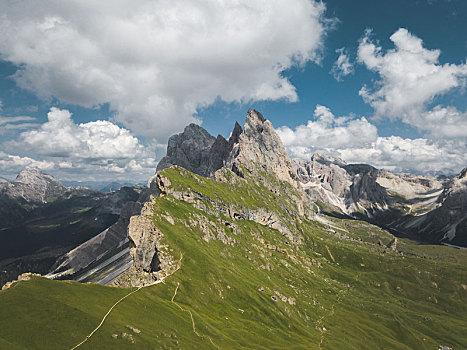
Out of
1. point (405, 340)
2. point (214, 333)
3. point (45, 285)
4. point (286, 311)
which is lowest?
point (405, 340)

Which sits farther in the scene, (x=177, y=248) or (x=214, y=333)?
(x=177, y=248)

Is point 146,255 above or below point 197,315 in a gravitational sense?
above

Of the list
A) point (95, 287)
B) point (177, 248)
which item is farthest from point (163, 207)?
point (95, 287)

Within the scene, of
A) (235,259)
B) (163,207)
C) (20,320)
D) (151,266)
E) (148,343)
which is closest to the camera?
(20,320)

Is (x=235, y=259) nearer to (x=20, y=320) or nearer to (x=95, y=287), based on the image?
(x=95, y=287)

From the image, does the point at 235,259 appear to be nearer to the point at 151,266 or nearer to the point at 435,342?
the point at 151,266

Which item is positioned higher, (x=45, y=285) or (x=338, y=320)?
(x=45, y=285)

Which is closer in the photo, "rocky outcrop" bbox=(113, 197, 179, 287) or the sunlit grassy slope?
the sunlit grassy slope

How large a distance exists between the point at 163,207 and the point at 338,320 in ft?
472

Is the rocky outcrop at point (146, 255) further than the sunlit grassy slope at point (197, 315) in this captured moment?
Yes

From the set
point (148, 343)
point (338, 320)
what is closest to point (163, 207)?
point (148, 343)

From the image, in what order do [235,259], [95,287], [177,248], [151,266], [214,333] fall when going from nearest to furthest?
[95,287] < [214,333] < [151,266] < [177,248] < [235,259]

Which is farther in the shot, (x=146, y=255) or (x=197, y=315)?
(x=146, y=255)

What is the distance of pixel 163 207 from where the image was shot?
17000 centimetres
